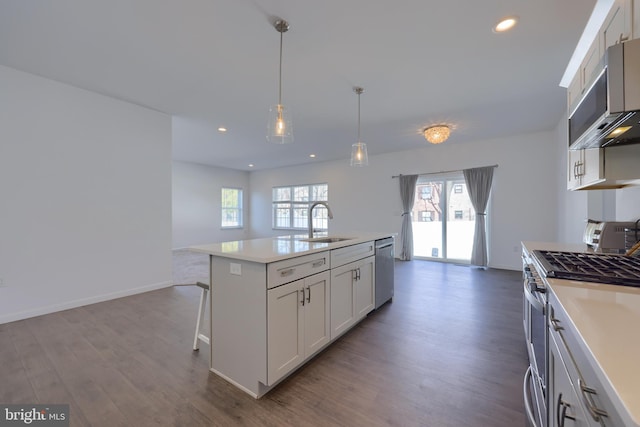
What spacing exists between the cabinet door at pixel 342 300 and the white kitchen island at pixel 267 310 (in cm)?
2

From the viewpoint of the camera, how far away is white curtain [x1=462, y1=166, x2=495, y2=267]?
5.19 m

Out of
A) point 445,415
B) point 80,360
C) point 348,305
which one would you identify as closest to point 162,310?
point 80,360

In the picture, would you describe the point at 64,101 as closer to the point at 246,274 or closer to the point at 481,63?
the point at 246,274

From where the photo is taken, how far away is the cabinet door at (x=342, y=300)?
220 centimetres

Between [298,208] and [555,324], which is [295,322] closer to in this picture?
[555,324]

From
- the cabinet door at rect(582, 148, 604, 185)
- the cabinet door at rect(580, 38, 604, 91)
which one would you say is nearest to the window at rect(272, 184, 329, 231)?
the cabinet door at rect(582, 148, 604, 185)

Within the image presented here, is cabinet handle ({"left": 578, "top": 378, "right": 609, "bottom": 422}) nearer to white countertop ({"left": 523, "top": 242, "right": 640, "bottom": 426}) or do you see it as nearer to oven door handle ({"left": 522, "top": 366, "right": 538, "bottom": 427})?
white countertop ({"left": 523, "top": 242, "right": 640, "bottom": 426})

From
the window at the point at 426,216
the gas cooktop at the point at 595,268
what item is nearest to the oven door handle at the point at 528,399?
the gas cooktop at the point at 595,268

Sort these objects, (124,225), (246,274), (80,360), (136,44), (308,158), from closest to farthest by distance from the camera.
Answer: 1. (246,274)
2. (80,360)
3. (136,44)
4. (124,225)
5. (308,158)

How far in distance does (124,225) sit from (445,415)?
13.7 feet

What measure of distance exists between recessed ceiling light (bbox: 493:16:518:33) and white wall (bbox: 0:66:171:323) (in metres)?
4.29

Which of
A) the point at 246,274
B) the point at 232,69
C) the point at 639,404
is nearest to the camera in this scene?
the point at 639,404

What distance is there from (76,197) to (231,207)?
5804 millimetres

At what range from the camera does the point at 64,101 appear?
10.1 feet
